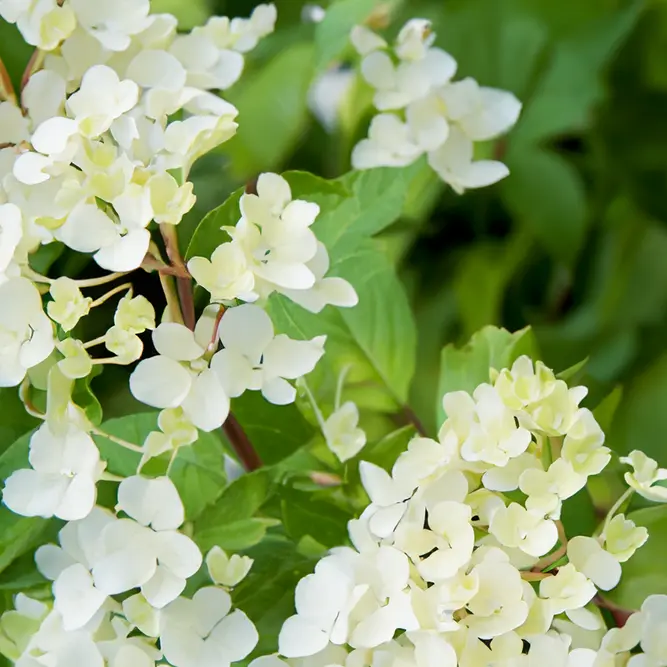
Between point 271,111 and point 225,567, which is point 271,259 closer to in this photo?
point 225,567

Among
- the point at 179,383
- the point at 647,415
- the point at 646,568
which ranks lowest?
the point at 647,415

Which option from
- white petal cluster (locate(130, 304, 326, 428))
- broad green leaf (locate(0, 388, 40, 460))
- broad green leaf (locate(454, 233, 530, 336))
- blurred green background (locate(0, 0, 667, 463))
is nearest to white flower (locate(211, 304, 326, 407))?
white petal cluster (locate(130, 304, 326, 428))

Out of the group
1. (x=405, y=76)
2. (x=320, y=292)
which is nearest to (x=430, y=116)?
(x=405, y=76)

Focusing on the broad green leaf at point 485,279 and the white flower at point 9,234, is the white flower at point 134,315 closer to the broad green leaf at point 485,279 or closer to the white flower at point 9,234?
the white flower at point 9,234

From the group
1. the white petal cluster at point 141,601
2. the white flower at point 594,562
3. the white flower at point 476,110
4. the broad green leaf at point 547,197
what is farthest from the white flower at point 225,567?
the broad green leaf at point 547,197

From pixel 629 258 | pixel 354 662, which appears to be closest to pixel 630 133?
pixel 629 258

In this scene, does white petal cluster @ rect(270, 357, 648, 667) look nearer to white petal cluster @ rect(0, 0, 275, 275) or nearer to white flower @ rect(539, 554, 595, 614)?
white flower @ rect(539, 554, 595, 614)
